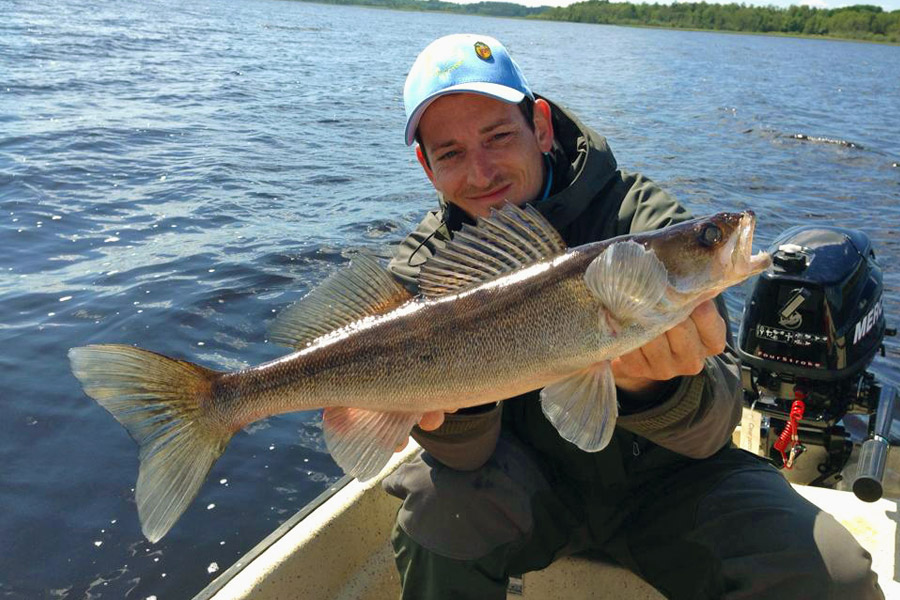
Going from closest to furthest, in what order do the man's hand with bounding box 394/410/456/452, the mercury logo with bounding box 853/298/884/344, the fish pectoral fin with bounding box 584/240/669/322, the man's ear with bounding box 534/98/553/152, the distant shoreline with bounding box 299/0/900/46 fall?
the fish pectoral fin with bounding box 584/240/669/322 < the man's hand with bounding box 394/410/456/452 < the man's ear with bounding box 534/98/553/152 < the mercury logo with bounding box 853/298/884/344 < the distant shoreline with bounding box 299/0/900/46

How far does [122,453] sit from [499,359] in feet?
13.4

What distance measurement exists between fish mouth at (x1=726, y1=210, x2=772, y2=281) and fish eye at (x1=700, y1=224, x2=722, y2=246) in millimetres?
50

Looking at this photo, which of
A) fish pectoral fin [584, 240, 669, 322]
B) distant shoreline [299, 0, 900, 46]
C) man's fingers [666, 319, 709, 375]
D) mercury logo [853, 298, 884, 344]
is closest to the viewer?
fish pectoral fin [584, 240, 669, 322]

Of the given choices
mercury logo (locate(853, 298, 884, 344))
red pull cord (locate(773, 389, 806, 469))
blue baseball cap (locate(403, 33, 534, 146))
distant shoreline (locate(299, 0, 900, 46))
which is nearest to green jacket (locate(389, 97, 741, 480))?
blue baseball cap (locate(403, 33, 534, 146))

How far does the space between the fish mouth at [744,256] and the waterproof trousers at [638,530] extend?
0.91 meters

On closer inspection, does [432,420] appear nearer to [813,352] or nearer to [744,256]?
[744,256]

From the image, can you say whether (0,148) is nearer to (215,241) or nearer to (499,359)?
(215,241)

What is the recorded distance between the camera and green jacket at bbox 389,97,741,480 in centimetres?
288

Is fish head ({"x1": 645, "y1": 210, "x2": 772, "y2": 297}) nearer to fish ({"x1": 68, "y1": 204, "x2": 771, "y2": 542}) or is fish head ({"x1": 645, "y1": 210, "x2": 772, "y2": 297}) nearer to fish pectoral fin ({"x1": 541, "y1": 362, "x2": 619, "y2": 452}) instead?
fish ({"x1": 68, "y1": 204, "x2": 771, "y2": 542})

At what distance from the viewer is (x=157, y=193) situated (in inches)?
430

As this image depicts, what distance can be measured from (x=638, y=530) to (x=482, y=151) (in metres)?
1.84

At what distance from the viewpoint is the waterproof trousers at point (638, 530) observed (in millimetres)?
2686

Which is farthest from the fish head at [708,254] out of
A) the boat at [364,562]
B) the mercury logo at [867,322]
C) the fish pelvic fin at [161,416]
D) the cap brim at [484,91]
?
the mercury logo at [867,322]

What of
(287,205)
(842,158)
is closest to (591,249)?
(287,205)
